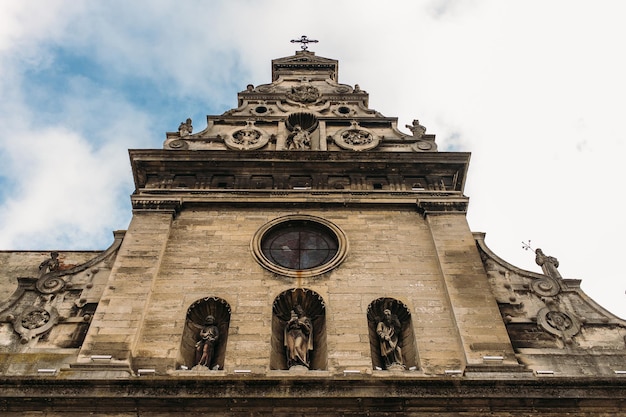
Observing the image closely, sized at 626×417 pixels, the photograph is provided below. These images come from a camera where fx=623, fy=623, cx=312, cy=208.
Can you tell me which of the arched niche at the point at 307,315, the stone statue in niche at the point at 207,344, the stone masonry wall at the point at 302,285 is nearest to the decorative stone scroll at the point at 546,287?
the stone masonry wall at the point at 302,285

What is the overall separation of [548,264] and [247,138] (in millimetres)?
8737

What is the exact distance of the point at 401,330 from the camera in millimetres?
12250

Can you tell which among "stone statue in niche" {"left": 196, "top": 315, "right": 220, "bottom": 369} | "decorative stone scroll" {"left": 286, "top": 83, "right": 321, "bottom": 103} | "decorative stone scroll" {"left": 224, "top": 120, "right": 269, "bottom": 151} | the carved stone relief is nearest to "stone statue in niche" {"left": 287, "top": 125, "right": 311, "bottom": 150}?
"decorative stone scroll" {"left": 224, "top": 120, "right": 269, "bottom": 151}

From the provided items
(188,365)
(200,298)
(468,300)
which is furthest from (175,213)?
(468,300)

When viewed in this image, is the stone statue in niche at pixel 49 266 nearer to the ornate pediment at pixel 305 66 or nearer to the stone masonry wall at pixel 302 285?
the stone masonry wall at pixel 302 285

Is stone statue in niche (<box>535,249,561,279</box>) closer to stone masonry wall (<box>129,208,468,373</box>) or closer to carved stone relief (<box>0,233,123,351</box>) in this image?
stone masonry wall (<box>129,208,468,373</box>)

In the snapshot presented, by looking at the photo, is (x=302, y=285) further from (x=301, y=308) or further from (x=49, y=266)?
(x=49, y=266)

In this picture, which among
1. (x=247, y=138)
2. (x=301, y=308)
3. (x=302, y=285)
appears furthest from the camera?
(x=247, y=138)

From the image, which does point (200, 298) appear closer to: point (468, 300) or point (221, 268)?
point (221, 268)

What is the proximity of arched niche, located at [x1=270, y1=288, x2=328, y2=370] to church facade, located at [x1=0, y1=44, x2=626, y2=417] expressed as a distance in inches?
1.6

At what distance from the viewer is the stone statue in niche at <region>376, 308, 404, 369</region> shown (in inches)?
453

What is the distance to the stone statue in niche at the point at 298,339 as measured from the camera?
37.5 ft

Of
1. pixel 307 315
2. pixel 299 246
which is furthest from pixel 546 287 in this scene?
pixel 299 246

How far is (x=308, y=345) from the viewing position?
11.8m
